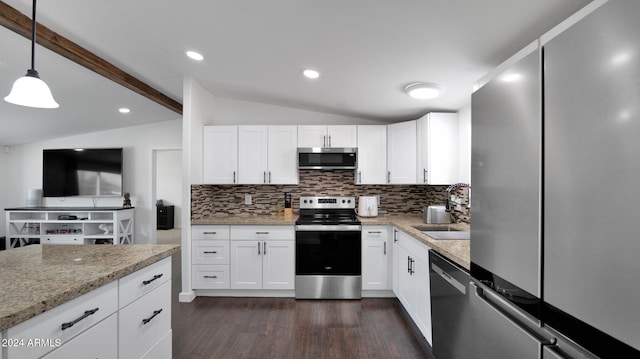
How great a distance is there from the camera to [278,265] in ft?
10.2

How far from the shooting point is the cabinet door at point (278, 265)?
3.10 meters

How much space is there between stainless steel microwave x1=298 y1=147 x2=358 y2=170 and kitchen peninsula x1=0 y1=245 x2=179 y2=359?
6.08 ft

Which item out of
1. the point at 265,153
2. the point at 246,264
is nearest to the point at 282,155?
the point at 265,153

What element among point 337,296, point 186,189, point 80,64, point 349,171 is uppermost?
point 80,64

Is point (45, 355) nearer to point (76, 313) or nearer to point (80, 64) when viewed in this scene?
point (76, 313)

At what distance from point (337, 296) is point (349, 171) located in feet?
5.20

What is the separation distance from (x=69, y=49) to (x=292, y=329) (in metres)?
3.22

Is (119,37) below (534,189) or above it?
above

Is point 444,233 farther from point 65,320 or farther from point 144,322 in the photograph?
point 65,320

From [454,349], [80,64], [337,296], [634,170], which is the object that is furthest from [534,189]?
[80,64]

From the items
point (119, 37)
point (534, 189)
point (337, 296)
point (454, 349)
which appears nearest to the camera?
point (534, 189)

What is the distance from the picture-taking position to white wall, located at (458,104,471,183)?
2746 mm

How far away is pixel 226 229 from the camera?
313 cm

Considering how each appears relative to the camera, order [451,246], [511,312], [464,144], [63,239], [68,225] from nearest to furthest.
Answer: [511,312]
[451,246]
[464,144]
[63,239]
[68,225]
